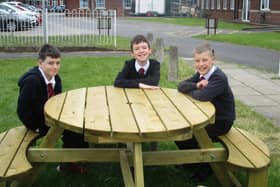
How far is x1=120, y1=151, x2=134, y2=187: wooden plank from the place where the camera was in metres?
3.42

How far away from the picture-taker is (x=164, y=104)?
3.77m

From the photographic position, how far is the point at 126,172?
3.55 metres

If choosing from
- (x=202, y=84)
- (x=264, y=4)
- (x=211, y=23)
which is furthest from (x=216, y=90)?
(x=264, y=4)

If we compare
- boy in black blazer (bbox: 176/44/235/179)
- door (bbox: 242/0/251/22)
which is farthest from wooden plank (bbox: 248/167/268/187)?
door (bbox: 242/0/251/22)

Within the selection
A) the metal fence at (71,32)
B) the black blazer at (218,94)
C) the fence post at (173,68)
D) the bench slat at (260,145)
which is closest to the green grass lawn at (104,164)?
the fence post at (173,68)

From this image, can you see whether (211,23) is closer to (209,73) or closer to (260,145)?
(209,73)

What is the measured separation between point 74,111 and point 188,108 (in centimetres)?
92

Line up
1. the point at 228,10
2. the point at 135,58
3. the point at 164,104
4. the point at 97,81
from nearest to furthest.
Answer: the point at 164,104 → the point at 135,58 → the point at 97,81 → the point at 228,10

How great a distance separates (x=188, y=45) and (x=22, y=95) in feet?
49.3

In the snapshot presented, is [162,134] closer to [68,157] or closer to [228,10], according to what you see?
[68,157]

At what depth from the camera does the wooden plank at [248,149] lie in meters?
3.46

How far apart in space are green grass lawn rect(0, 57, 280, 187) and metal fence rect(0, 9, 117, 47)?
4659 mm

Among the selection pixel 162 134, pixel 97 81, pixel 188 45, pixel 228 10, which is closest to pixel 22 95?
pixel 162 134

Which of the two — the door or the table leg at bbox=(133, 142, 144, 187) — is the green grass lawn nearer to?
the table leg at bbox=(133, 142, 144, 187)
